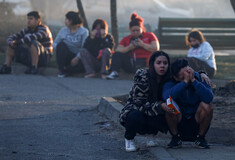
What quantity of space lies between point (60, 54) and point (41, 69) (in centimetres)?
79

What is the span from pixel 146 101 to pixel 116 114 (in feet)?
5.47

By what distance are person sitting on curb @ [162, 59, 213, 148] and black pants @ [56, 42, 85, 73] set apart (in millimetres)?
6856

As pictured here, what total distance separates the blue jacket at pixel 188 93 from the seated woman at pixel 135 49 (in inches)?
241

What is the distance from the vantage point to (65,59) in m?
12.2

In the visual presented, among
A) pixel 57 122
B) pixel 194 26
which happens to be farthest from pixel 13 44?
pixel 194 26

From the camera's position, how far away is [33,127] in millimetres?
6793

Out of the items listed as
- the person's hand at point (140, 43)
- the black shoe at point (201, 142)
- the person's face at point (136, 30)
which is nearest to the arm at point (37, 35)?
the person's face at point (136, 30)

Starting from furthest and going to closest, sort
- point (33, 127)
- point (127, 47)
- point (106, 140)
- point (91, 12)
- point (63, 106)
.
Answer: point (91, 12) < point (127, 47) < point (63, 106) < point (33, 127) < point (106, 140)

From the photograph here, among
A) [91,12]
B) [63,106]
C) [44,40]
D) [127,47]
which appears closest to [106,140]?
[63,106]

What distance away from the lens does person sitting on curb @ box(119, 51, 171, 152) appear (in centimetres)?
541

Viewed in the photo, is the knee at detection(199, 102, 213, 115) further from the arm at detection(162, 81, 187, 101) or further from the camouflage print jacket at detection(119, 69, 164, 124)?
the camouflage print jacket at detection(119, 69, 164, 124)

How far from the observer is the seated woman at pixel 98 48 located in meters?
11.8

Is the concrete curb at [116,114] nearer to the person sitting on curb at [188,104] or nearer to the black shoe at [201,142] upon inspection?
the person sitting on curb at [188,104]

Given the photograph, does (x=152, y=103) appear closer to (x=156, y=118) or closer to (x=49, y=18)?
(x=156, y=118)
